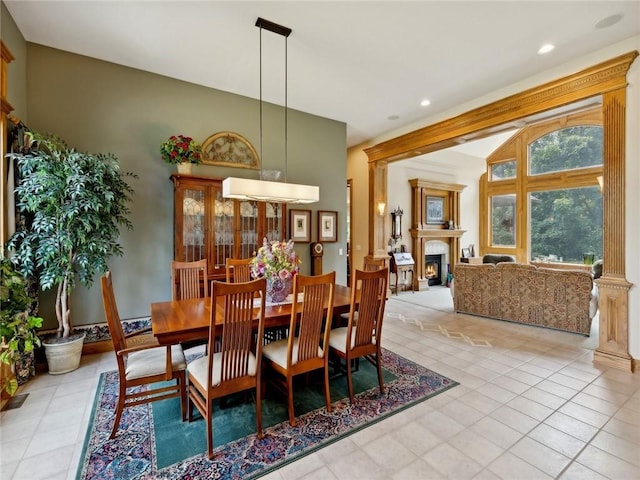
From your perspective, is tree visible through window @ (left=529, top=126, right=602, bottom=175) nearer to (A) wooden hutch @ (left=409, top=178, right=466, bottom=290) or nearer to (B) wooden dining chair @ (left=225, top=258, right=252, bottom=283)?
(A) wooden hutch @ (left=409, top=178, right=466, bottom=290)

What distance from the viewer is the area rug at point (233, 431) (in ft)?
6.25

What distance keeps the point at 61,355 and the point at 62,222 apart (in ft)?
4.53

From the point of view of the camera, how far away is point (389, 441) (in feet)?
7.02

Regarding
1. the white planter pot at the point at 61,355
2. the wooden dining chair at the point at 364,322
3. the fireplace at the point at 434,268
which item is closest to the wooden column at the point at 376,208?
the fireplace at the point at 434,268

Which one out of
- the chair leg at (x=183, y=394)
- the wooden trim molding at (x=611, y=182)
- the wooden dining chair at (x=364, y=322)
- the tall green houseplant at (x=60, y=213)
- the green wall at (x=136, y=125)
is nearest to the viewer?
the chair leg at (x=183, y=394)

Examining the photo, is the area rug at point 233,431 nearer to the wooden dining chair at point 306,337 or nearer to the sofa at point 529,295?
the wooden dining chair at point 306,337

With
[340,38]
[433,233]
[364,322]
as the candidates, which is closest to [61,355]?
[364,322]

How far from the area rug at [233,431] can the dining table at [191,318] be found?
2.28 ft

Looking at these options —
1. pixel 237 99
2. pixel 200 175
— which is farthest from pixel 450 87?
pixel 200 175

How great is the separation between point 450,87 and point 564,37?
1.32 m

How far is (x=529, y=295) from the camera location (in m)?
4.66

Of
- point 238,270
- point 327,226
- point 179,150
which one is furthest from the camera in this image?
point 327,226

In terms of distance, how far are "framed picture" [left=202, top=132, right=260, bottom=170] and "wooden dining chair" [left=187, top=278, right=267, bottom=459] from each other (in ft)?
9.52

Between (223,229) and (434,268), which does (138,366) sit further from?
(434,268)
